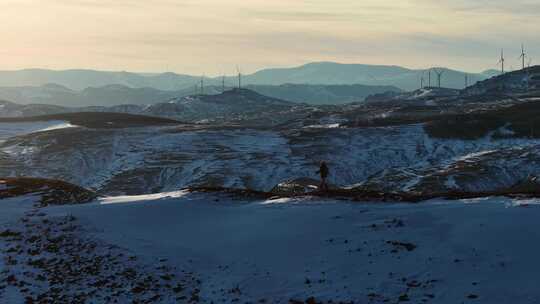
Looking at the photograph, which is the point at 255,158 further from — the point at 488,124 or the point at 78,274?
the point at 78,274

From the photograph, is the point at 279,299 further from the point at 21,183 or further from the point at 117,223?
the point at 21,183

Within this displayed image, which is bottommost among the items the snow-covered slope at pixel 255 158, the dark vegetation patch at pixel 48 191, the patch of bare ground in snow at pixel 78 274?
the snow-covered slope at pixel 255 158

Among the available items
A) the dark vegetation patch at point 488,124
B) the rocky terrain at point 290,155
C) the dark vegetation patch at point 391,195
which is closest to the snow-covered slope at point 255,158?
the rocky terrain at point 290,155

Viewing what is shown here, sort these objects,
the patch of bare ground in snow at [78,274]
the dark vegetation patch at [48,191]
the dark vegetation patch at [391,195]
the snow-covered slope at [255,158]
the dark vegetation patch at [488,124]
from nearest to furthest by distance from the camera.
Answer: the patch of bare ground in snow at [78,274] < the dark vegetation patch at [391,195] < the dark vegetation patch at [48,191] < the snow-covered slope at [255,158] < the dark vegetation patch at [488,124]

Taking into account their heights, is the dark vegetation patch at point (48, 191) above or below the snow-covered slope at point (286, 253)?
above

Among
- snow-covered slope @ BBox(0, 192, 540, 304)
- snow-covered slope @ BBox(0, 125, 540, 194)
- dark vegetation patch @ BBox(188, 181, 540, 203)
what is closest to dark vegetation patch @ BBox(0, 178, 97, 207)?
snow-covered slope @ BBox(0, 192, 540, 304)

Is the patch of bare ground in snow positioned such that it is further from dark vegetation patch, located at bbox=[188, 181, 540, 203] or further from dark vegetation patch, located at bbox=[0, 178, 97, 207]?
dark vegetation patch, located at bbox=[188, 181, 540, 203]

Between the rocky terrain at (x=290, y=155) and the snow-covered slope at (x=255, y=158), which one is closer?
the rocky terrain at (x=290, y=155)

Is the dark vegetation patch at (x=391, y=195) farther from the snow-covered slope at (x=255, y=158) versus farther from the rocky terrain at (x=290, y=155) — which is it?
the snow-covered slope at (x=255, y=158)

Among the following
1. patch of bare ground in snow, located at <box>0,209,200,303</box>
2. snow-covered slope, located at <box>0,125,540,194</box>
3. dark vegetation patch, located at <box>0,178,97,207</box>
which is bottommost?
snow-covered slope, located at <box>0,125,540,194</box>
